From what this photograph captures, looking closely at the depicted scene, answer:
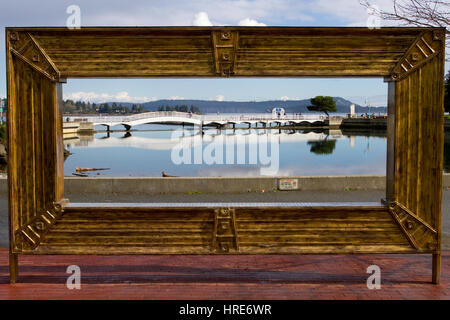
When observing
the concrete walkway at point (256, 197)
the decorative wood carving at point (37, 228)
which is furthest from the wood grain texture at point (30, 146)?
the concrete walkway at point (256, 197)

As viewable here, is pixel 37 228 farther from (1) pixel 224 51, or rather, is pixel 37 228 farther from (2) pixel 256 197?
(2) pixel 256 197

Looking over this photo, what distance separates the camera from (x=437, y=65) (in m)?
4.77

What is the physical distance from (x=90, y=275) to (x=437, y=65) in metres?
4.29

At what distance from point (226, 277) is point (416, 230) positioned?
2.09 m

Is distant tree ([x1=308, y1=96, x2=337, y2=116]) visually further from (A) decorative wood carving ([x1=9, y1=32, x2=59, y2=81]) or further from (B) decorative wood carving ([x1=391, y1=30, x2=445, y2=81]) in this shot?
(A) decorative wood carving ([x1=9, y1=32, x2=59, y2=81])

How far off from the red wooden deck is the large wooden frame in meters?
0.35

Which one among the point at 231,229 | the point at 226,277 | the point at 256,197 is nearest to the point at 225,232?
the point at 231,229

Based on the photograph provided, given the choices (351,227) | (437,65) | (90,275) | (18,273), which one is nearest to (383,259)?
(351,227)

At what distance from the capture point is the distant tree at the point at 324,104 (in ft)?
487

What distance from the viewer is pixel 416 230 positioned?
503 centimetres
